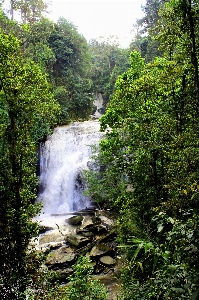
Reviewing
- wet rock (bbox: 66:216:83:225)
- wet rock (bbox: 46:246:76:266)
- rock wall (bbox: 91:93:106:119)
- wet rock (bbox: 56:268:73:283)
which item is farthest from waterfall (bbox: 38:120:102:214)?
rock wall (bbox: 91:93:106:119)

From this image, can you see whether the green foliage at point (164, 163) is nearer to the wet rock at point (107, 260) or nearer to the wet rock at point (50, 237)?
the wet rock at point (107, 260)

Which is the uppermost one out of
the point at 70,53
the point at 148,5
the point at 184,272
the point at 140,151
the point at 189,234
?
the point at 148,5

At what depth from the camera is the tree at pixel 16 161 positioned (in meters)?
6.79

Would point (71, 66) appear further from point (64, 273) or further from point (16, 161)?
Result: point (16, 161)

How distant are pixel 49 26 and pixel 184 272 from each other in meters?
27.4

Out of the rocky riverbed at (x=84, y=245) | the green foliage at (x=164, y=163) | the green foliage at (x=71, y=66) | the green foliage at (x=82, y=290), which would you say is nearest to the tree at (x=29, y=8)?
the green foliage at (x=71, y=66)

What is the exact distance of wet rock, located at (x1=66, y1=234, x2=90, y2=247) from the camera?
1319 centimetres

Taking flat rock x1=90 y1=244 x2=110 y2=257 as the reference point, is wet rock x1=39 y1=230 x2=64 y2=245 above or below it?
above

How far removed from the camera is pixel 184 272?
2.53 meters

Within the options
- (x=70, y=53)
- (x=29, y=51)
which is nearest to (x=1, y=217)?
(x=29, y=51)

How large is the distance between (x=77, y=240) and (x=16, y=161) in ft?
24.7

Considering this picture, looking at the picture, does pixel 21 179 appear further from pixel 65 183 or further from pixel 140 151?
pixel 65 183

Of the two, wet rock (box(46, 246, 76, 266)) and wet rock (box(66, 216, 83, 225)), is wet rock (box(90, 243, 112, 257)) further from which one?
wet rock (box(66, 216, 83, 225))

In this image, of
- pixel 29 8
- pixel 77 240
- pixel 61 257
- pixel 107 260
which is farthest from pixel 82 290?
pixel 29 8
